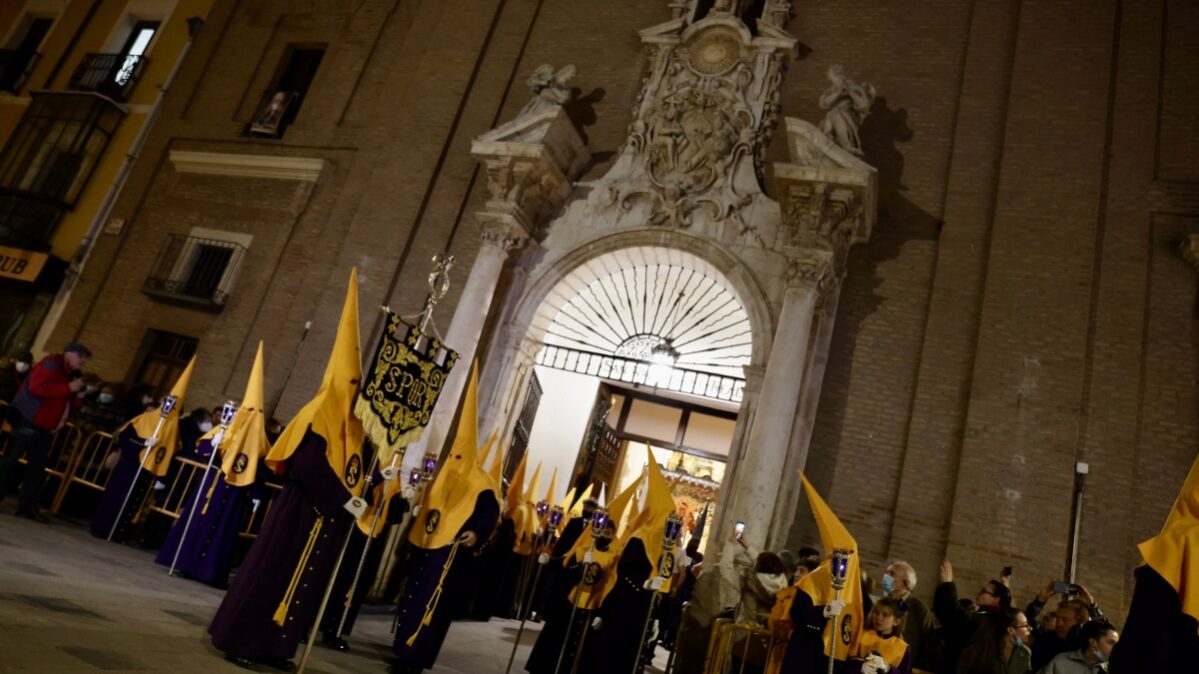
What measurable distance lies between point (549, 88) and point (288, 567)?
8.20 metres

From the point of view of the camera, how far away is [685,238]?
9.84 metres

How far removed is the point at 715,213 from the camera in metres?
9.83

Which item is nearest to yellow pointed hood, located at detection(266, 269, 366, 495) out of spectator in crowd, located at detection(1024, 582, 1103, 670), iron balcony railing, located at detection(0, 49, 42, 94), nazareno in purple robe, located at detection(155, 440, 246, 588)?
nazareno in purple robe, located at detection(155, 440, 246, 588)

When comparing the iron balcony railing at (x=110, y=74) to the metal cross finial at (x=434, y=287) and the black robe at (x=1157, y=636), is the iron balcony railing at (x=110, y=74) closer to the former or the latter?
the metal cross finial at (x=434, y=287)

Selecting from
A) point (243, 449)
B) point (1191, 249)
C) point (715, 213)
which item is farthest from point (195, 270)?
point (1191, 249)

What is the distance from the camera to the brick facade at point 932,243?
25.7ft

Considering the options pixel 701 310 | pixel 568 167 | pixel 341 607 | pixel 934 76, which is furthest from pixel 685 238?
pixel 341 607

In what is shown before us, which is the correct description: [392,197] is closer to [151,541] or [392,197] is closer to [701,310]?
[701,310]

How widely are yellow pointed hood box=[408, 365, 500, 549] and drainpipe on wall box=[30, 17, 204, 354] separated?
38.9 ft

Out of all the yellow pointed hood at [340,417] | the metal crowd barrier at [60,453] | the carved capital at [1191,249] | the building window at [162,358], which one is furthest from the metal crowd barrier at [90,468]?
the carved capital at [1191,249]

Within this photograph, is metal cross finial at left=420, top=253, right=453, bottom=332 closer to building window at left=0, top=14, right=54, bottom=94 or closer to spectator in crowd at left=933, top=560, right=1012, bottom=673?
spectator in crowd at left=933, top=560, right=1012, bottom=673

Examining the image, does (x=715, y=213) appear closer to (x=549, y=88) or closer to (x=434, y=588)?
(x=549, y=88)

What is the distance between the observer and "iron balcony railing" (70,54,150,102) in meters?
16.0

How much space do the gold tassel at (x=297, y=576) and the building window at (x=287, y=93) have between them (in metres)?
11.5
